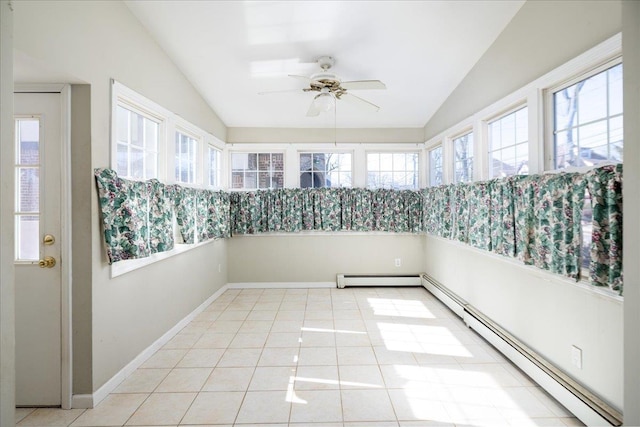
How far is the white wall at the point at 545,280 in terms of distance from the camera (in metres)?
1.77

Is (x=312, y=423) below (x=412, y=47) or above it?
below

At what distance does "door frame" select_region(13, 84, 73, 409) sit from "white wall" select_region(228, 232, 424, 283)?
2862 mm

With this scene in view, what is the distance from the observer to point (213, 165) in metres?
4.51

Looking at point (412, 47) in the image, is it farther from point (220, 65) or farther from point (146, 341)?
point (146, 341)

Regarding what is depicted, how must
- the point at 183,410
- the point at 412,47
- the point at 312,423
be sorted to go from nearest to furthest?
the point at 312,423 < the point at 183,410 < the point at 412,47

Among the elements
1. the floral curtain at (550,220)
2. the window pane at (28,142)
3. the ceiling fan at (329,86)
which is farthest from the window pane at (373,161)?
the window pane at (28,142)

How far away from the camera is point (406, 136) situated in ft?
16.3

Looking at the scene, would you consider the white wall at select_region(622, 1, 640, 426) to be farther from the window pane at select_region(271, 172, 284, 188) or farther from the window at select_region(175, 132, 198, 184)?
the window pane at select_region(271, 172, 284, 188)

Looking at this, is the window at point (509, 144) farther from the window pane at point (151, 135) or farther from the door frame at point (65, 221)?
the door frame at point (65, 221)

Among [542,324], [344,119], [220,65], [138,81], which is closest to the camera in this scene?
[542,324]

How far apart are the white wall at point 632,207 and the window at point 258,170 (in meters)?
4.22

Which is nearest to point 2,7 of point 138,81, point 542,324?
point 138,81

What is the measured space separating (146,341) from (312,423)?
163cm

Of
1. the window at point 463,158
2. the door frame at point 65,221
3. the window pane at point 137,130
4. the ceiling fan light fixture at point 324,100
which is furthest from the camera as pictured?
the window at point 463,158
